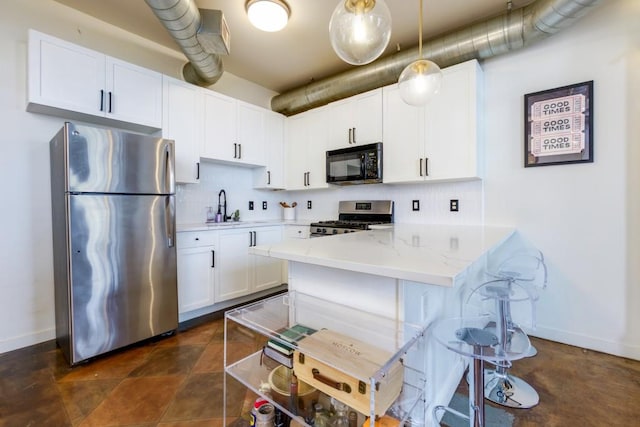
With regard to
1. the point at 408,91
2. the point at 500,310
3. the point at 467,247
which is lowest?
the point at 500,310

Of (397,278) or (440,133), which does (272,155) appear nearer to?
(440,133)

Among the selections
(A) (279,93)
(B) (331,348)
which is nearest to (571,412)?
(B) (331,348)

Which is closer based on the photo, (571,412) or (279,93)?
(571,412)

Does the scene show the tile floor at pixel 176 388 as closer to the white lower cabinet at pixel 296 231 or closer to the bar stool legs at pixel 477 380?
the bar stool legs at pixel 477 380

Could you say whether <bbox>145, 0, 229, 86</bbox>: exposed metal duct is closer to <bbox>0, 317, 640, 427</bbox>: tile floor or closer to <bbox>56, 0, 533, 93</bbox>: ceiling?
<bbox>56, 0, 533, 93</bbox>: ceiling

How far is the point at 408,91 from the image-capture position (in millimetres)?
1875

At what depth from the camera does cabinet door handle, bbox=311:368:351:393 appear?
986 millimetres

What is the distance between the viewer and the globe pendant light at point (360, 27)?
1.29 m

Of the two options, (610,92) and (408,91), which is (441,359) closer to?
(408,91)

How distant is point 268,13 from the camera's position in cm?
224

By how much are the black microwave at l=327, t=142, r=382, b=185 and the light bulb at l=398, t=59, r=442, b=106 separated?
1188 mm

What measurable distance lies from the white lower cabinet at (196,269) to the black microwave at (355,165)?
1536 millimetres

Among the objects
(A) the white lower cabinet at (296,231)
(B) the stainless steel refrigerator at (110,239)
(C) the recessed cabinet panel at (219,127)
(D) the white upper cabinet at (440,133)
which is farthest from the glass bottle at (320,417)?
(C) the recessed cabinet panel at (219,127)

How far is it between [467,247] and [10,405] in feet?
8.77
